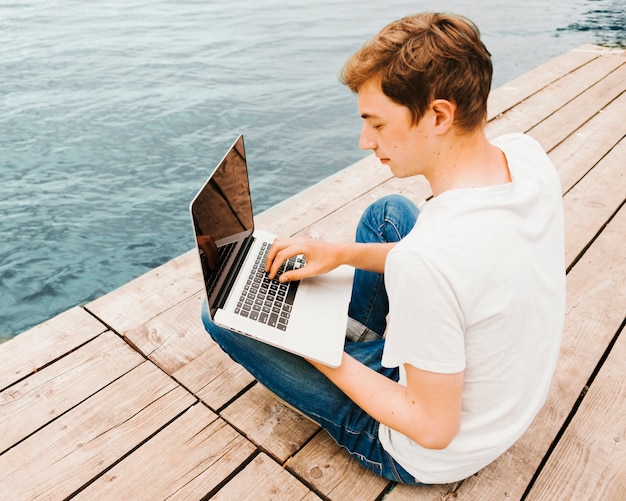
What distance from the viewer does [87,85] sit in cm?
613

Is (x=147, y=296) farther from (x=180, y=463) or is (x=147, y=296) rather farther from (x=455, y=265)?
(x=455, y=265)

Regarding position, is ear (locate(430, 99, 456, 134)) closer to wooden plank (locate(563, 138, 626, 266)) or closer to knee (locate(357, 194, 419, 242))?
knee (locate(357, 194, 419, 242))

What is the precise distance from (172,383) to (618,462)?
137 cm

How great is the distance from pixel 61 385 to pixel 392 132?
4.50ft

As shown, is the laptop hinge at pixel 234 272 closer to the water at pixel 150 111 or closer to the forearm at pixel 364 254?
the forearm at pixel 364 254

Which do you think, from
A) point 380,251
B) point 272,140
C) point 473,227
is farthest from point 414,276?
point 272,140

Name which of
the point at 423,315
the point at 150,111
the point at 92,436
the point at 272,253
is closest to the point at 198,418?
the point at 92,436

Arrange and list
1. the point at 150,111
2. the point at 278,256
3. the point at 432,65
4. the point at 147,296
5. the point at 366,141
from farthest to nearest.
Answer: the point at 150,111, the point at 147,296, the point at 278,256, the point at 366,141, the point at 432,65

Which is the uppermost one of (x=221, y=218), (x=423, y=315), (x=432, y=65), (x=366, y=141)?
(x=432, y=65)

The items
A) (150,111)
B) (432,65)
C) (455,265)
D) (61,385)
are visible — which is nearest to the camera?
(455,265)

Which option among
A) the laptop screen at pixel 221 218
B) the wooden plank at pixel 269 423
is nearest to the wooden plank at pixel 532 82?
the laptop screen at pixel 221 218

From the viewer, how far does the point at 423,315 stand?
96 cm

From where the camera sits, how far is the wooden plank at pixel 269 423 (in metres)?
1.58

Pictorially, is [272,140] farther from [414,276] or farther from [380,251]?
[414,276]
